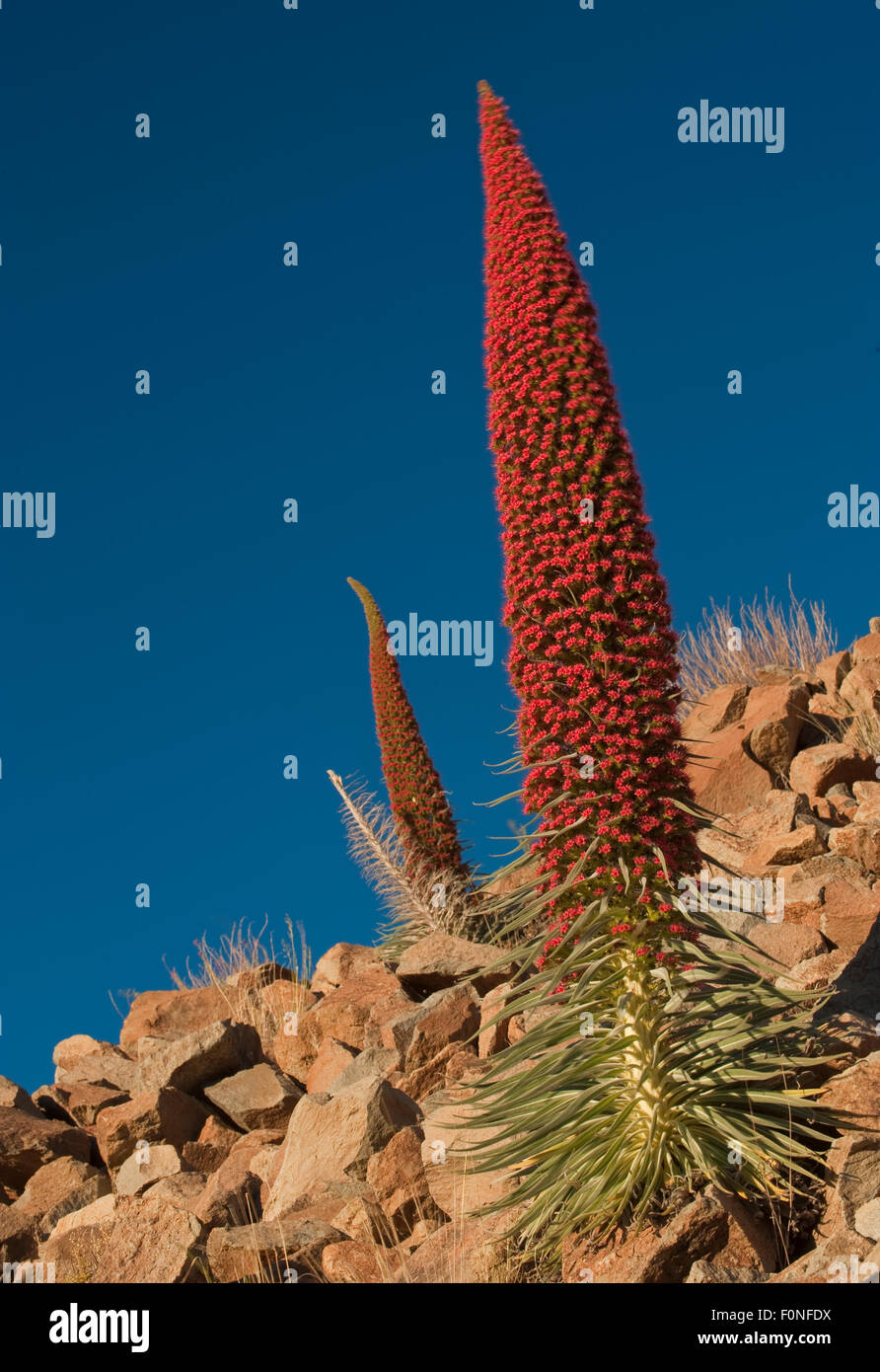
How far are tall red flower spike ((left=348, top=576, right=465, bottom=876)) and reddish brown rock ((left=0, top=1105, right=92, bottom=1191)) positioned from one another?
381 centimetres

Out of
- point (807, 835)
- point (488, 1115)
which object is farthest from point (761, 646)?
point (488, 1115)

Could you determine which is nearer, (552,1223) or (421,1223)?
(552,1223)

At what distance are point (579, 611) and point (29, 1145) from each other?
602 cm

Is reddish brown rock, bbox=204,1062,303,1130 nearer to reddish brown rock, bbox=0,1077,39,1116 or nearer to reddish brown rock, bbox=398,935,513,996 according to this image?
reddish brown rock, bbox=398,935,513,996

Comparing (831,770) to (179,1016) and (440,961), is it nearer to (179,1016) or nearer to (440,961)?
(440,961)

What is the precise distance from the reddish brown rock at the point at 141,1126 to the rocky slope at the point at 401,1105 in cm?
2

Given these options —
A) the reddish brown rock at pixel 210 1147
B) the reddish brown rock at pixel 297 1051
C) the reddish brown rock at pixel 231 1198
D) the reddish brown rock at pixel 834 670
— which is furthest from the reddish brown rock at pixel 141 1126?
the reddish brown rock at pixel 834 670

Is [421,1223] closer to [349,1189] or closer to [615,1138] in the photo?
[349,1189]

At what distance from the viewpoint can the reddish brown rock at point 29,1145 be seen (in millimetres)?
8773

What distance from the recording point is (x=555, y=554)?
5531mm

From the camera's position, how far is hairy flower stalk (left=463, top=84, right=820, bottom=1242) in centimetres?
524

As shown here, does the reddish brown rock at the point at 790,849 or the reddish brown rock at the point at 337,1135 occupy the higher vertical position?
the reddish brown rock at the point at 790,849

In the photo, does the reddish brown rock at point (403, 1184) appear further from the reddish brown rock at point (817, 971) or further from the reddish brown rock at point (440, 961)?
the reddish brown rock at point (440, 961)

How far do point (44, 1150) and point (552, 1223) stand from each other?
4.97m
